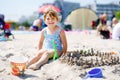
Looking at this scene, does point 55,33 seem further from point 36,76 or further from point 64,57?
point 36,76

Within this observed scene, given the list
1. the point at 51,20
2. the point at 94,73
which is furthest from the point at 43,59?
the point at 94,73

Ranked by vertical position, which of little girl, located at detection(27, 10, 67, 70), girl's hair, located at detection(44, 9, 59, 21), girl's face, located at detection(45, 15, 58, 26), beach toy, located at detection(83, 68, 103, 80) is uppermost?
girl's hair, located at detection(44, 9, 59, 21)

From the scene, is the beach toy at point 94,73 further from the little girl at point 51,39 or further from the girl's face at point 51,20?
the girl's face at point 51,20

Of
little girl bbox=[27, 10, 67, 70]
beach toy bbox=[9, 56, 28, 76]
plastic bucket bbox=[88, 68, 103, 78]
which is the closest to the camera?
plastic bucket bbox=[88, 68, 103, 78]

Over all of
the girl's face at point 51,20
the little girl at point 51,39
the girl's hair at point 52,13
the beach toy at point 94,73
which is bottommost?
the beach toy at point 94,73

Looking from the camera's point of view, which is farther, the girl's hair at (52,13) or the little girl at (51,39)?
the girl's hair at (52,13)

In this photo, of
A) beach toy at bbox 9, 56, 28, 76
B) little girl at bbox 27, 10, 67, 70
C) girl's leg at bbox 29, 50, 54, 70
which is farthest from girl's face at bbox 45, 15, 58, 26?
beach toy at bbox 9, 56, 28, 76

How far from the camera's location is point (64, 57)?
4531 mm

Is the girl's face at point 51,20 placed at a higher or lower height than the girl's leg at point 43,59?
higher

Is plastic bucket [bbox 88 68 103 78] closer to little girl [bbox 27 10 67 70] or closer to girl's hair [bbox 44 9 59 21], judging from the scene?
little girl [bbox 27 10 67 70]

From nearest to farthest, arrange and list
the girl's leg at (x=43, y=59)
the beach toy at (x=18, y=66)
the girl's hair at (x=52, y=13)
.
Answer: the beach toy at (x=18, y=66), the girl's leg at (x=43, y=59), the girl's hair at (x=52, y=13)

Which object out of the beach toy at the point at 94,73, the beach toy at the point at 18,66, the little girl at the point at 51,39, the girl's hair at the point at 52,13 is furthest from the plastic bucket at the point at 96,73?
the girl's hair at the point at 52,13

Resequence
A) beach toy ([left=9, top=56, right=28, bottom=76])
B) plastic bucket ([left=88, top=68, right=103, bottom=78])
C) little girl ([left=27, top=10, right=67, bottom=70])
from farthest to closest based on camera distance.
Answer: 1. little girl ([left=27, top=10, right=67, bottom=70])
2. beach toy ([left=9, top=56, right=28, bottom=76])
3. plastic bucket ([left=88, top=68, right=103, bottom=78])

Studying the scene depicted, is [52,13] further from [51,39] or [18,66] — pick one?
[18,66]
